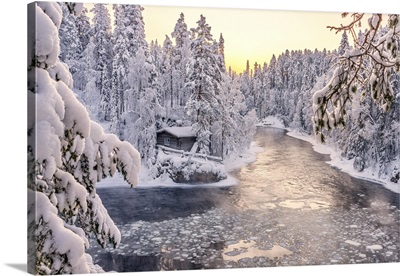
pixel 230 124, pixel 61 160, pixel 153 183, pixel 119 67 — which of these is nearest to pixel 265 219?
pixel 230 124

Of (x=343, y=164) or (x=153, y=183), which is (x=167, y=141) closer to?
(x=153, y=183)

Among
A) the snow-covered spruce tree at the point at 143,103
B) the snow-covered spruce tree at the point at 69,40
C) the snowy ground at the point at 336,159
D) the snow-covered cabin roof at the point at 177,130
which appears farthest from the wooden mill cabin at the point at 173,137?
the snow-covered spruce tree at the point at 69,40

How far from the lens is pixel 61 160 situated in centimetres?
538

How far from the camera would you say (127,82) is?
7.94 meters

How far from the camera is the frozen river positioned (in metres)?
7.82

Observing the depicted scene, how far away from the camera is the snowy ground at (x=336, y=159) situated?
837cm

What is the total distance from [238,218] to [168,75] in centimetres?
200

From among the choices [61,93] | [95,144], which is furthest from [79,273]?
[61,93]

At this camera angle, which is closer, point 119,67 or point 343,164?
point 119,67

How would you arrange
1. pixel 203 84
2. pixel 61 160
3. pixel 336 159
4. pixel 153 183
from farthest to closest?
pixel 336 159
pixel 203 84
pixel 153 183
pixel 61 160

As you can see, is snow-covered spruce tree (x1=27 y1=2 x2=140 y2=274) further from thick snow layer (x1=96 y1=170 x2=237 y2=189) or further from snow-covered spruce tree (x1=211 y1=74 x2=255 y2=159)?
snow-covered spruce tree (x1=211 y1=74 x2=255 y2=159)

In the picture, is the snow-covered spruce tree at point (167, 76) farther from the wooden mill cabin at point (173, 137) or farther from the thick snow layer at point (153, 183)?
the thick snow layer at point (153, 183)

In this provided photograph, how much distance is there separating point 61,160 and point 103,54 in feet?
8.91

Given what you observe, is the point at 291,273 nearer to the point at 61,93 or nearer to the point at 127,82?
the point at 127,82
